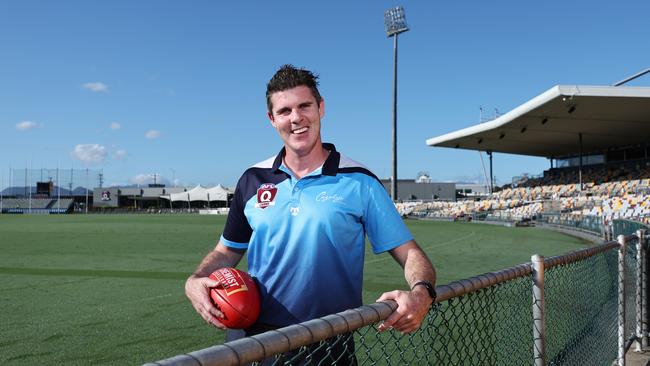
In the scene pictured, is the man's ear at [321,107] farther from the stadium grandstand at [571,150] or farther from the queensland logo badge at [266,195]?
the stadium grandstand at [571,150]

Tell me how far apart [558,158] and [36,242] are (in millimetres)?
50246

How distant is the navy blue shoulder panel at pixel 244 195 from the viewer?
2598mm

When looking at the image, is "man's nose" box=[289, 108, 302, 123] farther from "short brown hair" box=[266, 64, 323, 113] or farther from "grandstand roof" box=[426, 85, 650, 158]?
"grandstand roof" box=[426, 85, 650, 158]

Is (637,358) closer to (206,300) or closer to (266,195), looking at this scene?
(266,195)

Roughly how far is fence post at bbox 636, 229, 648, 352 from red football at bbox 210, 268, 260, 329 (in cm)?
418

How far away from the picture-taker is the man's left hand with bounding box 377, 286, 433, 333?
1977mm

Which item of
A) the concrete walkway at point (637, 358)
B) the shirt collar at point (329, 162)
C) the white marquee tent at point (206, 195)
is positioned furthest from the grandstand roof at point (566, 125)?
the white marquee tent at point (206, 195)

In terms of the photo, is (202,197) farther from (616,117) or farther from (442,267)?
(442,267)

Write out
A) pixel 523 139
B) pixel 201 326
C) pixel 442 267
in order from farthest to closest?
1. pixel 523 139
2. pixel 442 267
3. pixel 201 326

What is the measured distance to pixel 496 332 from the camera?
18.4ft

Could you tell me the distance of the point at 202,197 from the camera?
75.6 m

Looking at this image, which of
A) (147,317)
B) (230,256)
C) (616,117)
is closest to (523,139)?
(616,117)

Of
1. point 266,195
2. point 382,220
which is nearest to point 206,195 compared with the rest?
point 266,195

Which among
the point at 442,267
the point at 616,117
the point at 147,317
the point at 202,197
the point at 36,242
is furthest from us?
the point at 202,197
